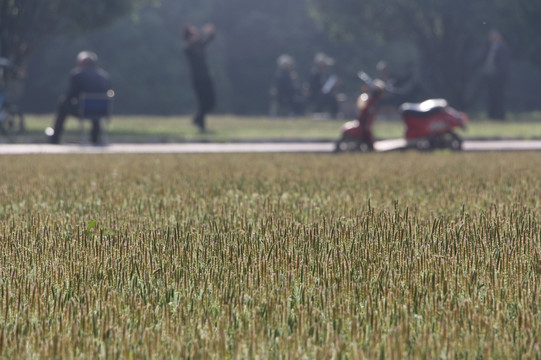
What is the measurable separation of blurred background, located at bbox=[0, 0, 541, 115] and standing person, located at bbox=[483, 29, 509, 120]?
386 cm

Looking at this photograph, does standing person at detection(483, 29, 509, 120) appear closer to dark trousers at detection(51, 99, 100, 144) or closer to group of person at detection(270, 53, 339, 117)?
group of person at detection(270, 53, 339, 117)

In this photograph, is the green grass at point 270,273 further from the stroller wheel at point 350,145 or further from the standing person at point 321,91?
the standing person at point 321,91

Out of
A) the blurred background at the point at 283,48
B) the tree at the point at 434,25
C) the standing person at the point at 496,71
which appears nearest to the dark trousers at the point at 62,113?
the standing person at the point at 496,71

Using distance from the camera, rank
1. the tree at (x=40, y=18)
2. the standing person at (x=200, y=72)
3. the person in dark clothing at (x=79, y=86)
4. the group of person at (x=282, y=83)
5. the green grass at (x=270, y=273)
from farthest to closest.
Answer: the tree at (x=40, y=18), the standing person at (x=200, y=72), the group of person at (x=282, y=83), the person in dark clothing at (x=79, y=86), the green grass at (x=270, y=273)

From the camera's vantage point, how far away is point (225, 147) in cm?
1823

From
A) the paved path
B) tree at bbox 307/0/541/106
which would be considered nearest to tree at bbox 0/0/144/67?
the paved path

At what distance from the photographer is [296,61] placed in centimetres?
4869

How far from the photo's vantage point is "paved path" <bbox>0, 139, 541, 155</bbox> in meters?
16.9

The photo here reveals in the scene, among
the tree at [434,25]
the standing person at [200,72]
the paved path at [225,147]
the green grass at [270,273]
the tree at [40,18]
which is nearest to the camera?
the green grass at [270,273]

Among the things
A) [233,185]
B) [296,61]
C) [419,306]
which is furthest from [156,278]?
[296,61]

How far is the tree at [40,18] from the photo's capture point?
26453 mm

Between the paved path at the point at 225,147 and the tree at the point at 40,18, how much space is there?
8.31 m

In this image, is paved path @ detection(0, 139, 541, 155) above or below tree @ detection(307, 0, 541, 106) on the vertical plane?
below

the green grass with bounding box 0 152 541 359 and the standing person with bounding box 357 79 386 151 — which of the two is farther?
the standing person with bounding box 357 79 386 151
